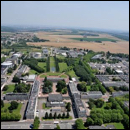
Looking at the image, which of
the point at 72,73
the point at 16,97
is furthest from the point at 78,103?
the point at 72,73

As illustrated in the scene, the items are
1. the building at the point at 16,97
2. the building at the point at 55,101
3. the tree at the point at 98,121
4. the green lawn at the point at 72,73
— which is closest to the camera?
the tree at the point at 98,121

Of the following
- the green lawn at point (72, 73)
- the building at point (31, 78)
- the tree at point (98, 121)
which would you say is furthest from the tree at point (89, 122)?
the green lawn at point (72, 73)

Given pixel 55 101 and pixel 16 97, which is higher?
pixel 16 97

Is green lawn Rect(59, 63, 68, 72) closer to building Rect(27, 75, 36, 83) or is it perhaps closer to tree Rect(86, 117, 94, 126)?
building Rect(27, 75, 36, 83)

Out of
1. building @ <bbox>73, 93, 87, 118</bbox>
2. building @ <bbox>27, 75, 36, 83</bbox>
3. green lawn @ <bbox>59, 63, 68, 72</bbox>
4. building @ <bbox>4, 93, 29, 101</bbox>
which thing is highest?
green lawn @ <bbox>59, 63, 68, 72</bbox>

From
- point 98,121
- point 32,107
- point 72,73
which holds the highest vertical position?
point 72,73

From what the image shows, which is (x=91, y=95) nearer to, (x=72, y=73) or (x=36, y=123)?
(x=36, y=123)

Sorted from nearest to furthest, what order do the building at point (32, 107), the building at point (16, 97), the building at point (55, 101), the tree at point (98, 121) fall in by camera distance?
1. the tree at point (98, 121)
2. the building at point (32, 107)
3. the building at point (55, 101)
4. the building at point (16, 97)

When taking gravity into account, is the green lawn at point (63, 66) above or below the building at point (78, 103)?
above

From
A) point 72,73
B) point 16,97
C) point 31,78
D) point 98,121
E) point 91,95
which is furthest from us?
point 72,73

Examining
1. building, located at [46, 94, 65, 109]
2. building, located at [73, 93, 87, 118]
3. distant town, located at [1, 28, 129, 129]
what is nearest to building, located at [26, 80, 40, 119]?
distant town, located at [1, 28, 129, 129]

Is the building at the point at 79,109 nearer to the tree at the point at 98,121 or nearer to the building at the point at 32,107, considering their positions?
the tree at the point at 98,121

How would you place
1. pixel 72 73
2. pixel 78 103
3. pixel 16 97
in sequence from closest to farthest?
pixel 78 103, pixel 16 97, pixel 72 73
